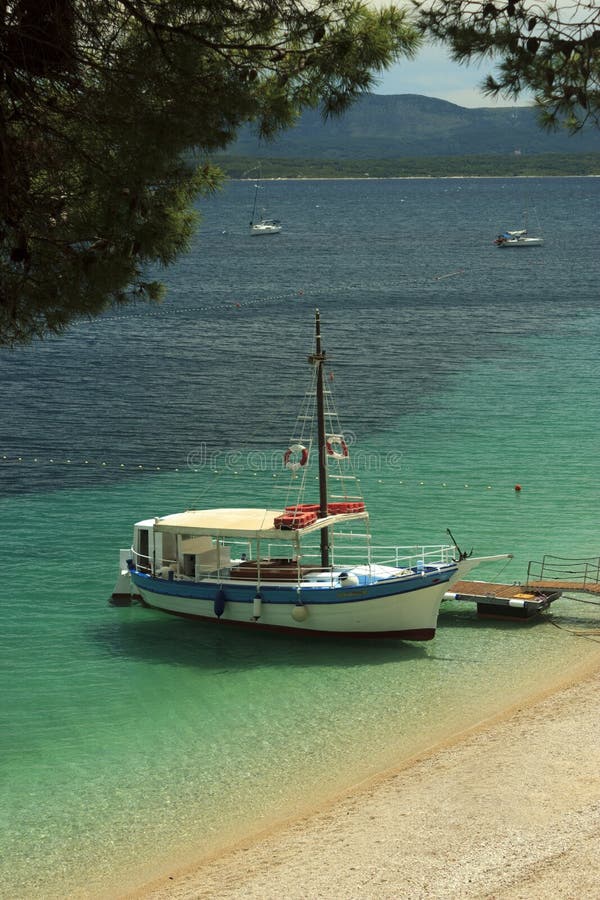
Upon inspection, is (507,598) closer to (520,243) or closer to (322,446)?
(322,446)

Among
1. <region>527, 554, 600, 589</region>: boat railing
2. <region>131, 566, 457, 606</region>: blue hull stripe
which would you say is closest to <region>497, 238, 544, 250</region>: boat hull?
<region>527, 554, 600, 589</region>: boat railing

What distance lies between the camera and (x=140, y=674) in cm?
2764

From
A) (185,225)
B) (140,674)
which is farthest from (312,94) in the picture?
(140,674)

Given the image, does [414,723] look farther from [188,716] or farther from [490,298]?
[490,298]

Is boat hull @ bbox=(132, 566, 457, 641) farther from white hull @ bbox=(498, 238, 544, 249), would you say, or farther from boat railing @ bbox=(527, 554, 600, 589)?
white hull @ bbox=(498, 238, 544, 249)

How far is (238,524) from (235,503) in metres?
10.5

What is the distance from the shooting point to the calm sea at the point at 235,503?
21.6 metres

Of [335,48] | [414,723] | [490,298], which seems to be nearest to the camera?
[335,48]

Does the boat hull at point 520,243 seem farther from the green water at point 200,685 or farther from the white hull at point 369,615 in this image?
the white hull at point 369,615

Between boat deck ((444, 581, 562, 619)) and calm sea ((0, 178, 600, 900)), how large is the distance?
407 millimetres

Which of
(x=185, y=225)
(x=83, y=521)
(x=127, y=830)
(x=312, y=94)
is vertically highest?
(x=312, y=94)

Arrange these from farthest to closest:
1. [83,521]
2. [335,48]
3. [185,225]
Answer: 1. [83,521]
2. [185,225]
3. [335,48]

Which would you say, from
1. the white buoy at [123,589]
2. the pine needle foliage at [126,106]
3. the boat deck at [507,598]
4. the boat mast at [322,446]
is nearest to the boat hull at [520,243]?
the boat deck at [507,598]

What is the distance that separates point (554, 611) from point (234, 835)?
44.7 ft
